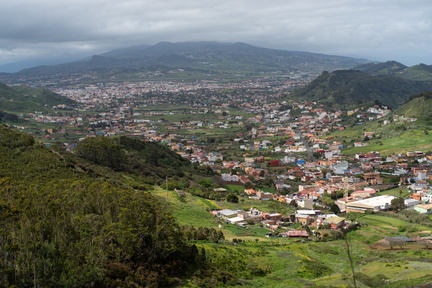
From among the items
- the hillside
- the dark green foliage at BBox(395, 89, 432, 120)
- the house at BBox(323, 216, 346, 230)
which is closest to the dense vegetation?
the house at BBox(323, 216, 346, 230)

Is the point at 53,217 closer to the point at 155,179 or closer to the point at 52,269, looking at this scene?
the point at 52,269

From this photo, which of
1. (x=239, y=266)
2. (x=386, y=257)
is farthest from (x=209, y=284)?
(x=386, y=257)

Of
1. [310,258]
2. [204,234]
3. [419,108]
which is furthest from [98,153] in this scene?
[419,108]

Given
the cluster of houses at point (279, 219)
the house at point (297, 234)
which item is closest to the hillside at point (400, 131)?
the cluster of houses at point (279, 219)

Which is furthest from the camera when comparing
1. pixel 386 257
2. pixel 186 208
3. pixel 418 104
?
pixel 418 104

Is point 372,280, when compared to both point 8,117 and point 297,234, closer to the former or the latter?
point 297,234

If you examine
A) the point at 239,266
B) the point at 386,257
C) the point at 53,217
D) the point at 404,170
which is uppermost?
the point at 53,217
